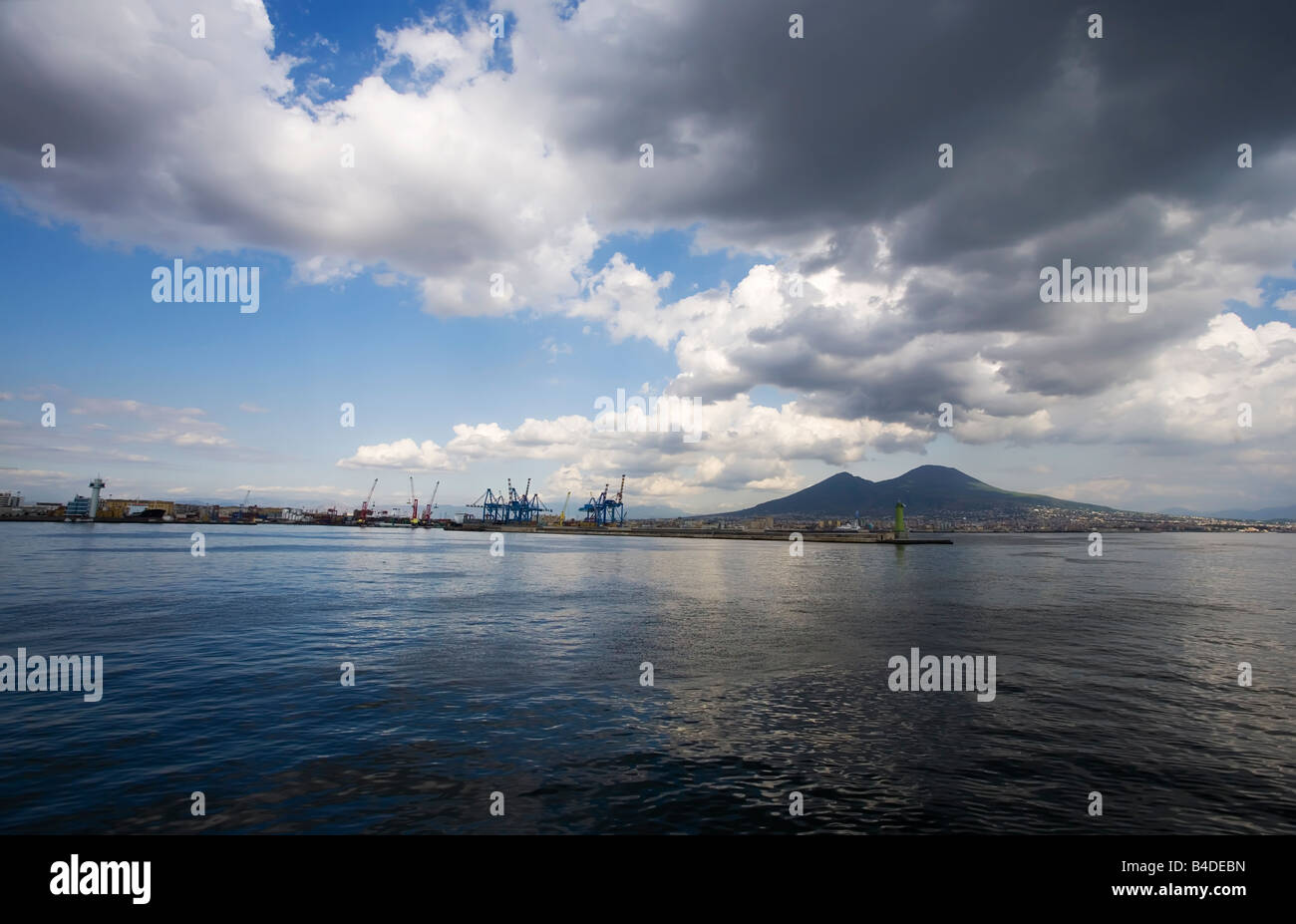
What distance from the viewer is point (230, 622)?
3169cm

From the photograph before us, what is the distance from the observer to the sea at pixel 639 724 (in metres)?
11.1

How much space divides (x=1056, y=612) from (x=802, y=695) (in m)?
29.0

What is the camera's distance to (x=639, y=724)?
53.6ft

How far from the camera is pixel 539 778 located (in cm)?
1251

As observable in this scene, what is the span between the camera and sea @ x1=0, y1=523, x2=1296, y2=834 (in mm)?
11117

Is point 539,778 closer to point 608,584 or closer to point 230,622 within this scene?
point 230,622

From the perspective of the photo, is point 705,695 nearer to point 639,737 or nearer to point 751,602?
point 639,737

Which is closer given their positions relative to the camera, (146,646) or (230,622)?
(146,646)

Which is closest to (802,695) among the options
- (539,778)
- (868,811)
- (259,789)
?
(868,811)

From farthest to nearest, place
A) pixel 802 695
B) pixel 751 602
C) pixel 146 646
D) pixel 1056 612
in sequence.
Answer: pixel 751 602 → pixel 1056 612 → pixel 146 646 → pixel 802 695
